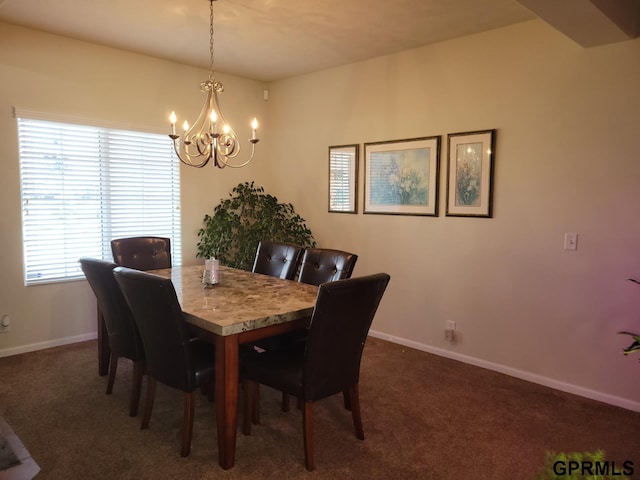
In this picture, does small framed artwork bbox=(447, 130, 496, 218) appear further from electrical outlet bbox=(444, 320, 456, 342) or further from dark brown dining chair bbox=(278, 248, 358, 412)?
dark brown dining chair bbox=(278, 248, 358, 412)

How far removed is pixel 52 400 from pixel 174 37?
2.88 meters

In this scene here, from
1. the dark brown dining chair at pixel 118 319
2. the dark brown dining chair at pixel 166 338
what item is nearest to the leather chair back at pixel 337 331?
the dark brown dining chair at pixel 166 338

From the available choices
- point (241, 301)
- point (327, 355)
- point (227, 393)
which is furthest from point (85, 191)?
point (327, 355)

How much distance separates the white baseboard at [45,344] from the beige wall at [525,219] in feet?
8.66

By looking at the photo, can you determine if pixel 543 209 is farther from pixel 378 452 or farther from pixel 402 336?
pixel 378 452

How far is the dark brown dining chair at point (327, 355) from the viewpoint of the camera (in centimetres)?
212

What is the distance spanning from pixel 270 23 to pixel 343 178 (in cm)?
167

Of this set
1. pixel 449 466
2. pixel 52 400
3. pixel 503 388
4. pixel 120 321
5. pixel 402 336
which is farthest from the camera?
pixel 402 336

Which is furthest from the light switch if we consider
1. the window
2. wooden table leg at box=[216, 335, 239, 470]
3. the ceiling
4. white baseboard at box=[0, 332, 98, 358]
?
white baseboard at box=[0, 332, 98, 358]

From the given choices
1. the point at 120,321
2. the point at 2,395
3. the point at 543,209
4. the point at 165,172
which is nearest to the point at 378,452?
the point at 120,321

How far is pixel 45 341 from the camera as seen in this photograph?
12.8ft

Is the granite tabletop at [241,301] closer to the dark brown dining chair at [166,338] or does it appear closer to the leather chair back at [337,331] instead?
the dark brown dining chair at [166,338]

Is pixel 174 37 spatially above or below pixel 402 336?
above

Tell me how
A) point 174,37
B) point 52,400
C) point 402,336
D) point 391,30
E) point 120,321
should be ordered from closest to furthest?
point 120,321 < point 52,400 < point 391,30 < point 174,37 < point 402,336
